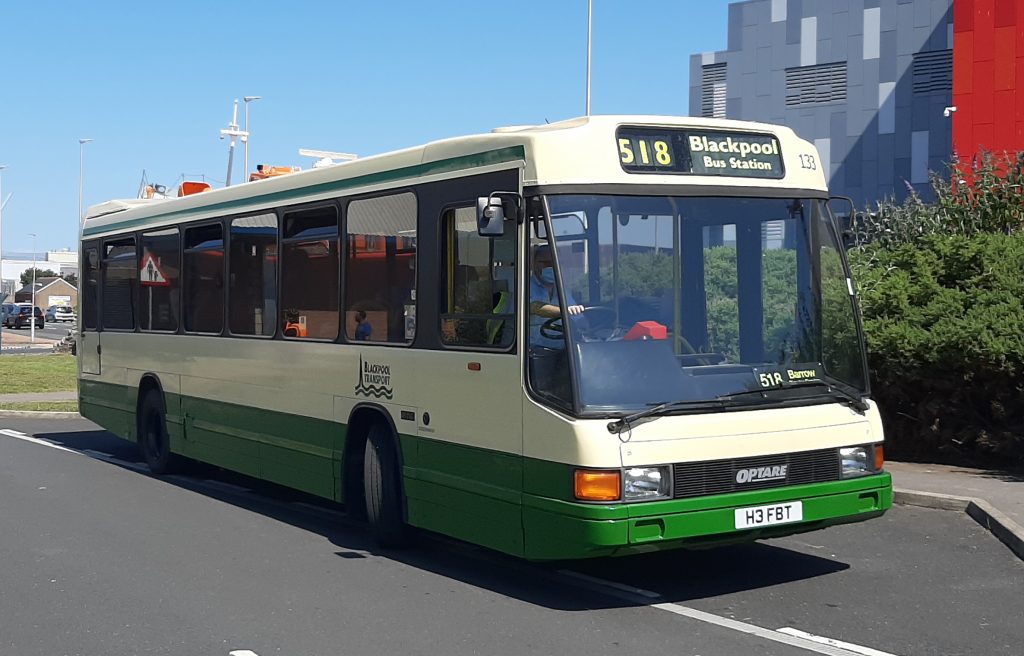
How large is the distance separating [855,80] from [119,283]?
4068 cm

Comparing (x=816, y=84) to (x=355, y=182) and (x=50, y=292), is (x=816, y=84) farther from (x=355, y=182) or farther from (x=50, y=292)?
(x=50, y=292)

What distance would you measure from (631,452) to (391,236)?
2997 millimetres

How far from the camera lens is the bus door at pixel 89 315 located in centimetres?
1652

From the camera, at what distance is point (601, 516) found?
Result: 726 centimetres

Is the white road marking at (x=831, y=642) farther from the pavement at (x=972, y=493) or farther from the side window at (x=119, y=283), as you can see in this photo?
the side window at (x=119, y=283)

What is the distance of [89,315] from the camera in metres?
16.8

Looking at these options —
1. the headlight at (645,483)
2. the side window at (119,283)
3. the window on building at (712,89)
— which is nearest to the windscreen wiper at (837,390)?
the headlight at (645,483)

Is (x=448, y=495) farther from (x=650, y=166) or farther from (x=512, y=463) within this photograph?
(x=650, y=166)

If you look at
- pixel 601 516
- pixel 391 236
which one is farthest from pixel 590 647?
pixel 391 236

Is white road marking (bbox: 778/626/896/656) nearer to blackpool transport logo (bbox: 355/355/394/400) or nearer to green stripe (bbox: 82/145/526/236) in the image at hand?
green stripe (bbox: 82/145/526/236)

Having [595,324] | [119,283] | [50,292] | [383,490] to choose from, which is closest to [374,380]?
[383,490]

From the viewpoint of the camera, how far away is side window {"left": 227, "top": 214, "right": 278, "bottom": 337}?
1154 centimetres

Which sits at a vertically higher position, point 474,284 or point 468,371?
point 474,284

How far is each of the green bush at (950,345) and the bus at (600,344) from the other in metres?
4.76
